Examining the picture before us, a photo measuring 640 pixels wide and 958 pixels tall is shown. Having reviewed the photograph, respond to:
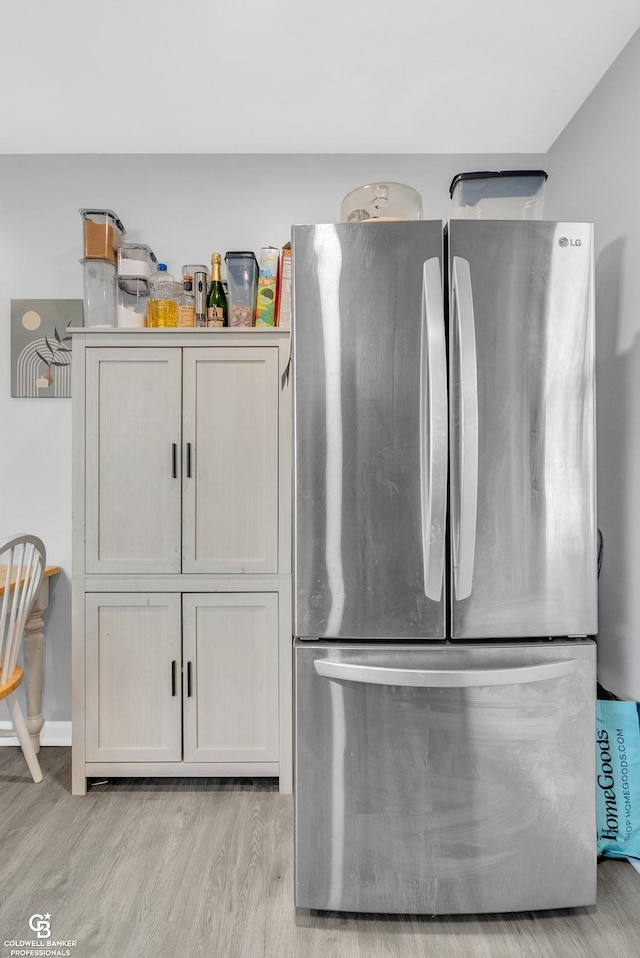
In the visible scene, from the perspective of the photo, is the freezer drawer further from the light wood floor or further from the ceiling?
the ceiling

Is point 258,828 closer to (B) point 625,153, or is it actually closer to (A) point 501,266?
(A) point 501,266

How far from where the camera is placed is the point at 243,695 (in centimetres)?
225

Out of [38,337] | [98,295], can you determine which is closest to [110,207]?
[98,295]

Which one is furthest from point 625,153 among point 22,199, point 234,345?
point 22,199

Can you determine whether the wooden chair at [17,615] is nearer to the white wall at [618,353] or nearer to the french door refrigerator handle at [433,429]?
the french door refrigerator handle at [433,429]

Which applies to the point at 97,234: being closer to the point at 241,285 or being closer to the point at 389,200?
the point at 241,285

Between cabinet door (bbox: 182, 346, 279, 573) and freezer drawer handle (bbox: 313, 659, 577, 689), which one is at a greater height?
cabinet door (bbox: 182, 346, 279, 573)

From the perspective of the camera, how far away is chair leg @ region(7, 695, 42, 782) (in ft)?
7.39

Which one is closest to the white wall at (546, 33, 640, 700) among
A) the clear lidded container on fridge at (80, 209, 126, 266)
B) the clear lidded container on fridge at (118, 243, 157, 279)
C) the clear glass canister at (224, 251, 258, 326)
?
the clear glass canister at (224, 251, 258, 326)

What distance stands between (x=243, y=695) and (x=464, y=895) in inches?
40.3

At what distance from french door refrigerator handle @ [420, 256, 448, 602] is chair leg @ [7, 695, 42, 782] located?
1727 mm

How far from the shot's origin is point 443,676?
149 centimetres

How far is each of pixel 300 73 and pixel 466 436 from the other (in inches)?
60.8

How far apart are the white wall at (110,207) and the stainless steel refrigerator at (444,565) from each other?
1.32m
